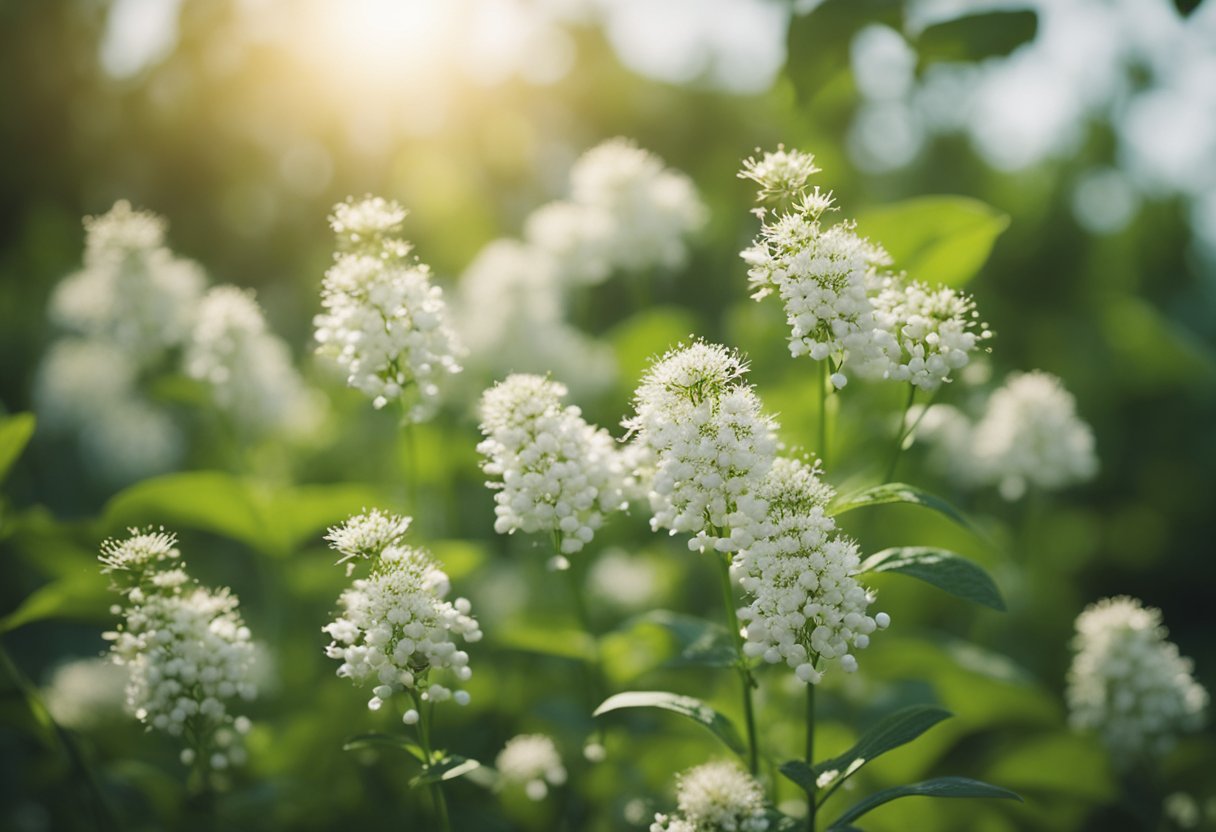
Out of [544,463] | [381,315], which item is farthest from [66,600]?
[544,463]

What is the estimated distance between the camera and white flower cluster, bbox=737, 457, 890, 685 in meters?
1.23

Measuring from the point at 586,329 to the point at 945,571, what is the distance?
2.23 m

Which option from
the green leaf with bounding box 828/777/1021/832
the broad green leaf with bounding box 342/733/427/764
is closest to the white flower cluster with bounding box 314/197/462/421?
the broad green leaf with bounding box 342/733/427/764

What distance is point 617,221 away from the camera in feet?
9.34

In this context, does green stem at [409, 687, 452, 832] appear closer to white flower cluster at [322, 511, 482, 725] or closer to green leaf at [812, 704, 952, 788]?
white flower cluster at [322, 511, 482, 725]

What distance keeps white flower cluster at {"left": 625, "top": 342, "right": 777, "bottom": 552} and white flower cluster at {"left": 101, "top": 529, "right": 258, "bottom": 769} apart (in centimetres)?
69

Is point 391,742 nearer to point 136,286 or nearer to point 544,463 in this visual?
point 544,463

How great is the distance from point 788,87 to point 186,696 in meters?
1.50

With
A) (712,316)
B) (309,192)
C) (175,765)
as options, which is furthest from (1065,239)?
(175,765)

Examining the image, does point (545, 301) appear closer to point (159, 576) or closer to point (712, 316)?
point (712, 316)

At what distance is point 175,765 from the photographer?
2436 millimetres

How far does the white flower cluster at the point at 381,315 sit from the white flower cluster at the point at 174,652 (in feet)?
1.27

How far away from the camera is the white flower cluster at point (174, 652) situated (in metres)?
1.43

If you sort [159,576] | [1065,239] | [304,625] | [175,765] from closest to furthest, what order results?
[159,576] → [175,765] → [304,625] → [1065,239]
